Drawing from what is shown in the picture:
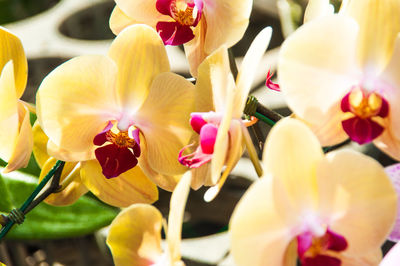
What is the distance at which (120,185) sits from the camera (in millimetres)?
467

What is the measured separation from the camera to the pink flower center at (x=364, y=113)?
0.35 metres

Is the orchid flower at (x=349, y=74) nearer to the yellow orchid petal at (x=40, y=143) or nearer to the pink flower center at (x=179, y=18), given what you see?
the pink flower center at (x=179, y=18)

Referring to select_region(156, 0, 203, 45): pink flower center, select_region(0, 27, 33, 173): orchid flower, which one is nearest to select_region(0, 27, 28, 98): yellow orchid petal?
select_region(0, 27, 33, 173): orchid flower

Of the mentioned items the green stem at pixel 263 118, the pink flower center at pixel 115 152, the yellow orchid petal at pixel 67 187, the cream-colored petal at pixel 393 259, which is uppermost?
the green stem at pixel 263 118

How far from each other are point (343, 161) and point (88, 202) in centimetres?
39

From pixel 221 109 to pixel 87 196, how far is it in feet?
0.95

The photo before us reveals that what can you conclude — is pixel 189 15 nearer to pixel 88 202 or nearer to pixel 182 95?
pixel 182 95

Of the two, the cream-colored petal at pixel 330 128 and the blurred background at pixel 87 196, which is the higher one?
the cream-colored petal at pixel 330 128

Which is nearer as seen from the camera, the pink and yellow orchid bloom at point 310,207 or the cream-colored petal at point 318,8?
the pink and yellow orchid bloom at point 310,207

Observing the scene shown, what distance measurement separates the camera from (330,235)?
1.05 feet

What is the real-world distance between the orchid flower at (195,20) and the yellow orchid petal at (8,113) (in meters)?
0.13

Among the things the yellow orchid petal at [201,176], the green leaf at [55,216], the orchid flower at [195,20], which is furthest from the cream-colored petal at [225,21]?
the green leaf at [55,216]

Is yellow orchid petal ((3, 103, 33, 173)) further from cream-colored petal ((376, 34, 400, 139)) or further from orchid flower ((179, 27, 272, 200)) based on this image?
cream-colored petal ((376, 34, 400, 139))

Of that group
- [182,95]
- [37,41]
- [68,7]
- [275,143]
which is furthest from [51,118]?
[68,7]
